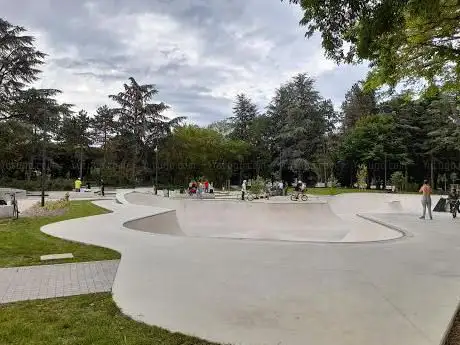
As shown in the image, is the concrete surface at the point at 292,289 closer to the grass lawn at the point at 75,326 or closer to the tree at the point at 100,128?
the grass lawn at the point at 75,326

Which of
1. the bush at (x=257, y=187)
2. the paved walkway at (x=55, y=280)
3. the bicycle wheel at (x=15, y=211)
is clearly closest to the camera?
the paved walkway at (x=55, y=280)

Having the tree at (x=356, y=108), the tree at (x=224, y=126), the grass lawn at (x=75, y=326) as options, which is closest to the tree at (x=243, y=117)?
the tree at (x=224, y=126)

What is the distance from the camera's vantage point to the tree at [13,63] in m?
36.5

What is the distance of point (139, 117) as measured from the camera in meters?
51.8

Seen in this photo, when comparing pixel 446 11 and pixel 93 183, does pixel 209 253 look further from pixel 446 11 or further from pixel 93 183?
pixel 93 183

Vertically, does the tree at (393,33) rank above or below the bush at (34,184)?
above

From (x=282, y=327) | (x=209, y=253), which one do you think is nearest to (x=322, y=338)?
(x=282, y=327)

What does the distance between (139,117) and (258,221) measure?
35.4 meters

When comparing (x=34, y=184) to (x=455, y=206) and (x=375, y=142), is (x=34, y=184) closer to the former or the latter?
(x=375, y=142)

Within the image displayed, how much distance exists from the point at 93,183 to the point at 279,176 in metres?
22.5

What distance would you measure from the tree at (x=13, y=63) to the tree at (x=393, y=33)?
1417 inches

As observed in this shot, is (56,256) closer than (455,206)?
Yes

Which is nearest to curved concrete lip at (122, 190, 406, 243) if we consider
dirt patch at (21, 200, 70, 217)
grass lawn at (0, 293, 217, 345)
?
dirt patch at (21, 200, 70, 217)

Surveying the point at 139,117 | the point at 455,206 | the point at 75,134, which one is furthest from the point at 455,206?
the point at 75,134
